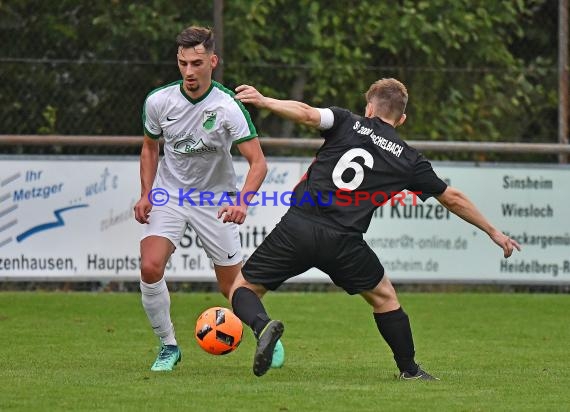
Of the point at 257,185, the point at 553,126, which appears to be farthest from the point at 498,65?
the point at 257,185

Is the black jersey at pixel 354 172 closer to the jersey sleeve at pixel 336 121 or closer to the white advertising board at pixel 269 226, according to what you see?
the jersey sleeve at pixel 336 121

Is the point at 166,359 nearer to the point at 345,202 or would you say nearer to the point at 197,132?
the point at 197,132

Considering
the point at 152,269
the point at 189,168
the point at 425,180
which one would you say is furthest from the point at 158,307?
the point at 425,180

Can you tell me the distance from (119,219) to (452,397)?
6430 mm

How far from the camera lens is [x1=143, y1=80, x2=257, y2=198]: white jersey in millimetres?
8273

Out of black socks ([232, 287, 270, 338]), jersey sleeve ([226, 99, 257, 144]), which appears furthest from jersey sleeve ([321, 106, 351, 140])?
black socks ([232, 287, 270, 338])

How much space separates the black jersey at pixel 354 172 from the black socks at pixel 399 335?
0.55 m

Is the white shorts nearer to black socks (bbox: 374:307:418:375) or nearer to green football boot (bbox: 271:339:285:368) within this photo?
green football boot (bbox: 271:339:285:368)

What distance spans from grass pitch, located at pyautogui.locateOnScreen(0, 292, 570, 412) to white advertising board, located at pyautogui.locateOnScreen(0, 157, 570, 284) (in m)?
0.27

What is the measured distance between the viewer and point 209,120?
827 cm

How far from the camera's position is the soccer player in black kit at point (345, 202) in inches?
294

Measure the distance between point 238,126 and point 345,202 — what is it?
1.05 metres

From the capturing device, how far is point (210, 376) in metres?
7.86

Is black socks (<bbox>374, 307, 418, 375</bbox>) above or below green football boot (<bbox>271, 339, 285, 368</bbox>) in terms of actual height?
above
